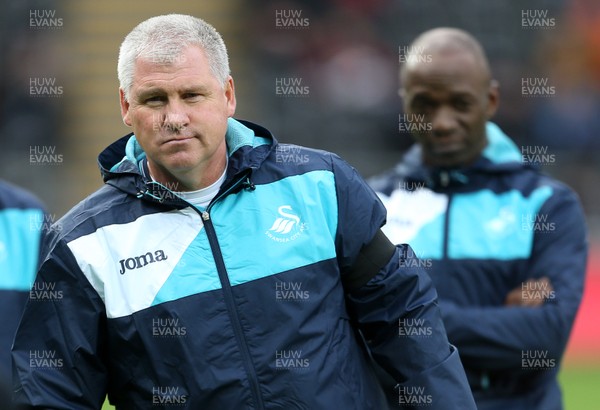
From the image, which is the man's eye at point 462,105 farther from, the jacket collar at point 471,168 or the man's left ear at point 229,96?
the man's left ear at point 229,96

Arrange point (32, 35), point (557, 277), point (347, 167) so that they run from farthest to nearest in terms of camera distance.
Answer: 1. point (32, 35)
2. point (557, 277)
3. point (347, 167)

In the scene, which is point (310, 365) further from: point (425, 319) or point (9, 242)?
point (9, 242)

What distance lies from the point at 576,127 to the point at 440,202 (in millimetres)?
10015

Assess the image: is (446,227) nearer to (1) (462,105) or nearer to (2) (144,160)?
(1) (462,105)

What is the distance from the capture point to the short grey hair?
333 cm

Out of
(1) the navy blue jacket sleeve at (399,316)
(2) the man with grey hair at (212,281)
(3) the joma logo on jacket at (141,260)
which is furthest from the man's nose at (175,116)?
(1) the navy blue jacket sleeve at (399,316)

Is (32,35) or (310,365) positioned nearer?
(310,365)

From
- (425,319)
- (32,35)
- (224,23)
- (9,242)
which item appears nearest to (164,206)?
Answer: (425,319)

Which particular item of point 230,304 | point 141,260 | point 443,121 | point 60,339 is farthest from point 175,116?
point 443,121

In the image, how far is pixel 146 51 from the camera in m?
3.34

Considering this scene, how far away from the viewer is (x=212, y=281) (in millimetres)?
3303

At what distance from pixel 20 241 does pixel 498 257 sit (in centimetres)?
203

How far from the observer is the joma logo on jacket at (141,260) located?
132 inches

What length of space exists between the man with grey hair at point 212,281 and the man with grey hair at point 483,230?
117cm
